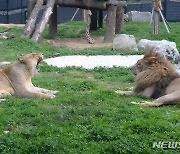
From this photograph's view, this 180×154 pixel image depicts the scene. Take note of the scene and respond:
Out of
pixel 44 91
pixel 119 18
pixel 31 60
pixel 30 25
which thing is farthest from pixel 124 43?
pixel 44 91

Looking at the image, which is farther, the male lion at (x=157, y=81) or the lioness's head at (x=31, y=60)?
the lioness's head at (x=31, y=60)

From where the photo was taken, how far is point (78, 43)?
58.2 feet

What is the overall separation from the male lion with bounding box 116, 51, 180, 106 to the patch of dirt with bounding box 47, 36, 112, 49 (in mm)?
8470

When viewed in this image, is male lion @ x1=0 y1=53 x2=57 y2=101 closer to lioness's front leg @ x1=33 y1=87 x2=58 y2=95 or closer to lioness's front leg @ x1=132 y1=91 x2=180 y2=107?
lioness's front leg @ x1=33 y1=87 x2=58 y2=95

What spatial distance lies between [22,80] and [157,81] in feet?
6.47

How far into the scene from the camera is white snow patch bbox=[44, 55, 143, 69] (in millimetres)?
12820

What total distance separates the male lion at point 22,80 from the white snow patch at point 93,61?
389 cm

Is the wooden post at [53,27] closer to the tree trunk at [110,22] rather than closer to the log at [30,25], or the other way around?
the tree trunk at [110,22]

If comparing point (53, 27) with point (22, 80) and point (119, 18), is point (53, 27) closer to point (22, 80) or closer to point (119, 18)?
point (119, 18)

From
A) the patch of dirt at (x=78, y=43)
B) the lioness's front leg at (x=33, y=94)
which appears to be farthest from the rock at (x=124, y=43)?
the lioness's front leg at (x=33, y=94)

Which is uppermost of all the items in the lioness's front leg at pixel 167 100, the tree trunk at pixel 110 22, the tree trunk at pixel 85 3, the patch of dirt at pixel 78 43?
the lioness's front leg at pixel 167 100

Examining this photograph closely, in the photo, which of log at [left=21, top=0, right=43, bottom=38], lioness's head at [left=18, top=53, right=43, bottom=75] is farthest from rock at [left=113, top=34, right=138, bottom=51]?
A: lioness's head at [left=18, top=53, right=43, bottom=75]

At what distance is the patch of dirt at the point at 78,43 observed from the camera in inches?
666

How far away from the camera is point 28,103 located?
24.4ft
